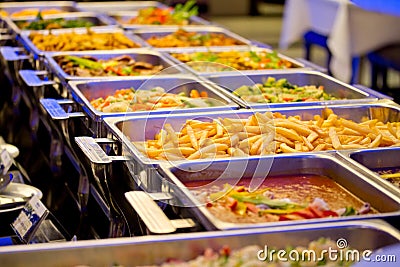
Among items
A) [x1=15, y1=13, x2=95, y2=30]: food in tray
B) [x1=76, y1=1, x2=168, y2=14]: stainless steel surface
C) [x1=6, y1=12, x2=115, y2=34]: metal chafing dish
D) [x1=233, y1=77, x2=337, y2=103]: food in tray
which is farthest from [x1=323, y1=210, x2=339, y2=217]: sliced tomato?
[x1=76, y1=1, x2=168, y2=14]: stainless steel surface

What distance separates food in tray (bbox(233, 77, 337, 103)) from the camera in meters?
3.01

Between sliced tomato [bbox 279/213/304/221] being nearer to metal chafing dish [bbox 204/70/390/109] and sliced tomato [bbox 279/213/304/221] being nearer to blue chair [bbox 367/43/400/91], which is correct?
metal chafing dish [bbox 204/70/390/109]

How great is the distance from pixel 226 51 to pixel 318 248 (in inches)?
98.4

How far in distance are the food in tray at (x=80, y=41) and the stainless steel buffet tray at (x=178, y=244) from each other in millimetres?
2554

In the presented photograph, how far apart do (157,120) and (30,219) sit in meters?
0.57

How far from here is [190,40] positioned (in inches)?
174

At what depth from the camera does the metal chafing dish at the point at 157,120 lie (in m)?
2.21

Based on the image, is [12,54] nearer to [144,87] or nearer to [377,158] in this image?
[144,87]

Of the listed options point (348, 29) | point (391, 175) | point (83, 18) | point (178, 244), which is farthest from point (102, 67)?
point (348, 29)

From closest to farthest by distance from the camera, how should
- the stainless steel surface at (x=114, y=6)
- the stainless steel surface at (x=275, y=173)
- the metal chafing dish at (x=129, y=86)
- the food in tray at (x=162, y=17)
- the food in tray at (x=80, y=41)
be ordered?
the stainless steel surface at (x=275, y=173), the metal chafing dish at (x=129, y=86), the food in tray at (x=80, y=41), the food in tray at (x=162, y=17), the stainless steel surface at (x=114, y=6)

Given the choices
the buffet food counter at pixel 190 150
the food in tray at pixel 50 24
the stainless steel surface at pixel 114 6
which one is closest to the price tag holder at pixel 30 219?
the buffet food counter at pixel 190 150

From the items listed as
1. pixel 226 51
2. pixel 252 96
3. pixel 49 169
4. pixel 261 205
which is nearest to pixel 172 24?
pixel 226 51

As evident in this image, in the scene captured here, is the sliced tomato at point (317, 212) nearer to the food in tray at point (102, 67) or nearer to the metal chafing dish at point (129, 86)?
the metal chafing dish at point (129, 86)

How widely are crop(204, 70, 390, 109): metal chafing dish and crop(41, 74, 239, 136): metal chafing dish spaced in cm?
7
